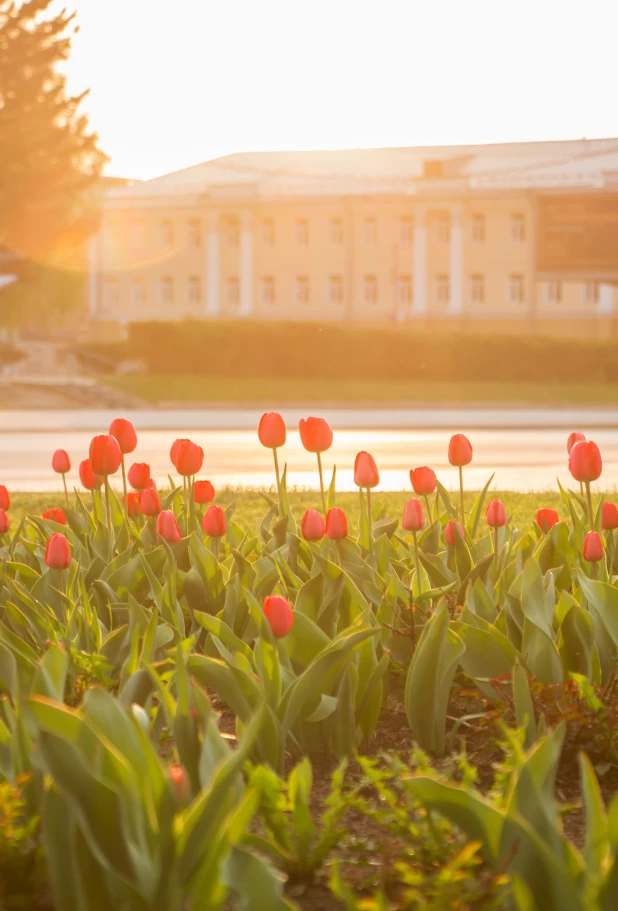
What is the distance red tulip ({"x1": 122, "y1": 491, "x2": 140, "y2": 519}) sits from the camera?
14.9 ft

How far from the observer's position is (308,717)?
2.66m

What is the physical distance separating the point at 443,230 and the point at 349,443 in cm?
4515

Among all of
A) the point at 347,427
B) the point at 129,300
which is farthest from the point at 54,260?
the point at 129,300

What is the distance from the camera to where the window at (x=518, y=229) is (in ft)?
199

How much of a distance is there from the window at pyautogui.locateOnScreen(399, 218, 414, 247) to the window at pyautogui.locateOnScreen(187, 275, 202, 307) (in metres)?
12.8

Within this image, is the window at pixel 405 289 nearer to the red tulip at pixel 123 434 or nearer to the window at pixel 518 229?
the window at pixel 518 229

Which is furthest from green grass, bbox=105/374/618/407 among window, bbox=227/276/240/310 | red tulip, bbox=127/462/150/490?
window, bbox=227/276/240/310

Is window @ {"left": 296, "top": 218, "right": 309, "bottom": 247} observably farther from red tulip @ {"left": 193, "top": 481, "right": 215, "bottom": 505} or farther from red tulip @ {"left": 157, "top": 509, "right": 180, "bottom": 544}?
red tulip @ {"left": 157, "top": 509, "right": 180, "bottom": 544}

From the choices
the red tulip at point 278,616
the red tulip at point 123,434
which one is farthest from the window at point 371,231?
the red tulip at point 278,616

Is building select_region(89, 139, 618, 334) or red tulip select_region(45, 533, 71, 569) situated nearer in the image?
red tulip select_region(45, 533, 71, 569)

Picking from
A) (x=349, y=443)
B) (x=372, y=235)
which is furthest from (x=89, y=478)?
(x=372, y=235)

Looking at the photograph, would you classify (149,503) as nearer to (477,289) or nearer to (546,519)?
(546,519)

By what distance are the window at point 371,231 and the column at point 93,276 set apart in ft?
57.9

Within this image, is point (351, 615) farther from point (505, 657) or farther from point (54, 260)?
point (54, 260)
